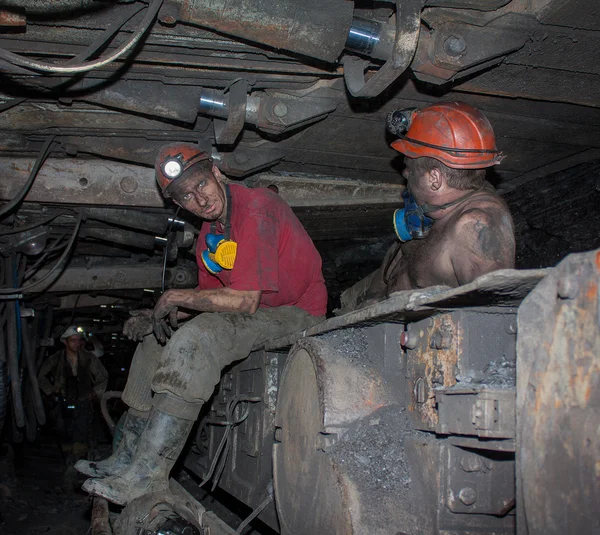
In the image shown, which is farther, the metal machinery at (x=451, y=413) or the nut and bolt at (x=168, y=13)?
the nut and bolt at (x=168, y=13)

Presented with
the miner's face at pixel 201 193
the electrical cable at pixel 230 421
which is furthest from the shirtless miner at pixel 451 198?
the electrical cable at pixel 230 421

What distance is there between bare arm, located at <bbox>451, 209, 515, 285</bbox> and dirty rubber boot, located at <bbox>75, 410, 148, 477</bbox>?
2101 mm

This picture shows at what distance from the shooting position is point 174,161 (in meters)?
3.58

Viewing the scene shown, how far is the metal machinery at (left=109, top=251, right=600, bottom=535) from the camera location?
49.6 inches

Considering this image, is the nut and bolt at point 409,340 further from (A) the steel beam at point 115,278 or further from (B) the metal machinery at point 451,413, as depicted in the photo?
(A) the steel beam at point 115,278

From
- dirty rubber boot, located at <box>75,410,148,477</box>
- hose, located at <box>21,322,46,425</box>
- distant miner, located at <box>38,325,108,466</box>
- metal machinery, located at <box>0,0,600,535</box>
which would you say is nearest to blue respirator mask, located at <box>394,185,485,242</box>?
metal machinery, located at <box>0,0,600,535</box>

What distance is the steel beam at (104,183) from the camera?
4359 mm

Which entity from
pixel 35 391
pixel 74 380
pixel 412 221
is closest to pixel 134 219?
pixel 35 391

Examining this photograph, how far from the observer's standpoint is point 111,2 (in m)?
2.42

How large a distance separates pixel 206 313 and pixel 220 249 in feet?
1.58

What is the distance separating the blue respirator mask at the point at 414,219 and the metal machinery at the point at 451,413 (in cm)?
93

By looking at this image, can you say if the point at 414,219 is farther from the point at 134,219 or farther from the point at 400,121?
the point at 134,219

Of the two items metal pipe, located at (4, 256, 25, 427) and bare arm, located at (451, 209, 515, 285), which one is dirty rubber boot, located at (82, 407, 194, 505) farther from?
metal pipe, located at (4, 256, 25, 427)

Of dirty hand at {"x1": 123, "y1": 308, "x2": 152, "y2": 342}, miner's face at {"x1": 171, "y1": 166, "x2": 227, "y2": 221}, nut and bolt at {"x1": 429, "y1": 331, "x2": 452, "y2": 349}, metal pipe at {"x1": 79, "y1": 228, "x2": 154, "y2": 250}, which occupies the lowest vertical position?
nut and bolt at {"x1": 429, "y1": 331, "x2": 452, "y2": 349}
